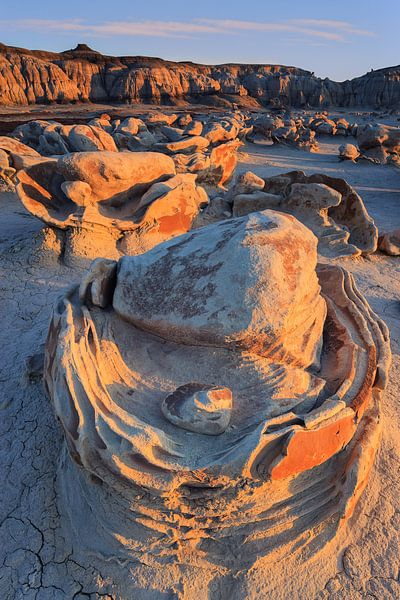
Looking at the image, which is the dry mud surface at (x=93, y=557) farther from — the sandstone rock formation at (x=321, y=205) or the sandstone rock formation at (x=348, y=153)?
the sandstone rock formation at (x=348, y=153)

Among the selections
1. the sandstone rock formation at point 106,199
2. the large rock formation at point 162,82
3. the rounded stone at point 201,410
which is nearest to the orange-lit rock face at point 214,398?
the rounded stone at point 201,410

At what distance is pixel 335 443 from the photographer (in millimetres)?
1867

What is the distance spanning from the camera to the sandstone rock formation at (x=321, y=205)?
5.20 metres

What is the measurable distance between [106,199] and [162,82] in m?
28.9

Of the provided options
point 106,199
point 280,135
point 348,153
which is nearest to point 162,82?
point 280,135

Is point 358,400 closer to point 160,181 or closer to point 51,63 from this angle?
point 160,181

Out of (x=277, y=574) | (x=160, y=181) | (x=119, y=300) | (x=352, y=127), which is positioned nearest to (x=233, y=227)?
(x=119, y=300)

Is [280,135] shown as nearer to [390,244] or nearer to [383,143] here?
[383,143]

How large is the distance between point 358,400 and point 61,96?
30.1m

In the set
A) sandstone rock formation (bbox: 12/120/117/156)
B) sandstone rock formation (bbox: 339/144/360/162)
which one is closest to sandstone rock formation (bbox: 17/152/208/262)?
sandstone rock formation (bbox: 12/120/117/156)

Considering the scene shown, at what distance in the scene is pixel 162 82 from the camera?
29312 mm

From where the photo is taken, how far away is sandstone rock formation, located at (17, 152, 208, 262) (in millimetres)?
4434

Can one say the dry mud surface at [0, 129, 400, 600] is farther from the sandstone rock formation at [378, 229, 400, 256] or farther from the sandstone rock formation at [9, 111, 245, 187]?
the sandstone rock formation at [9, 111, 245, 187]

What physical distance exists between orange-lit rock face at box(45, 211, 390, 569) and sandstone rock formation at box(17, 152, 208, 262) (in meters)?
2.37
